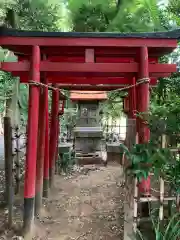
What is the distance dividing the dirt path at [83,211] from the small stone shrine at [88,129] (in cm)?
227

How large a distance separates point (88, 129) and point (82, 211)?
528 centimetres

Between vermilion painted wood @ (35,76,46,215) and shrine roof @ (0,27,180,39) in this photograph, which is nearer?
shrine roof @ (0,27,180,39)

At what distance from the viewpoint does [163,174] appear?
2.67 metres

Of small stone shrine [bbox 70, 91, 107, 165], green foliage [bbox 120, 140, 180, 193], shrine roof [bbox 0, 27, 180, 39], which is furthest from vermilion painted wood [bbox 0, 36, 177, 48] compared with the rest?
small stone shrine [bbox 70, 91, 107, 165]

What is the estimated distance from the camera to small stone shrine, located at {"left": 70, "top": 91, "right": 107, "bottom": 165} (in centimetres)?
970

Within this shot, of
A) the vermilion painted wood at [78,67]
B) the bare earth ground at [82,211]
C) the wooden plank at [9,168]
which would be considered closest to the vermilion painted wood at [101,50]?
the vermilion painted wood at [78,67]

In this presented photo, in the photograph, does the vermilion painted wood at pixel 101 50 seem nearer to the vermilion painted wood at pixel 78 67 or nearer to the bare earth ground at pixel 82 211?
the vermilion painted wood at pixel 78 67

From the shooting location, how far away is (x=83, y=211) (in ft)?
16.1

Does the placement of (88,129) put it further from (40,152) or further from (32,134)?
(32,134)

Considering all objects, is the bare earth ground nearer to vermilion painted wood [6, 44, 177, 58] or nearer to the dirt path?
the dirt path

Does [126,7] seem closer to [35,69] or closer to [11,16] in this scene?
[11,16]

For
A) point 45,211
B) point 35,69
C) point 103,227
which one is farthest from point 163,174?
point 45,211

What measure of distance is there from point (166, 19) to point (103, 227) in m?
5.01

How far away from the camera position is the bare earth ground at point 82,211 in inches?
155
